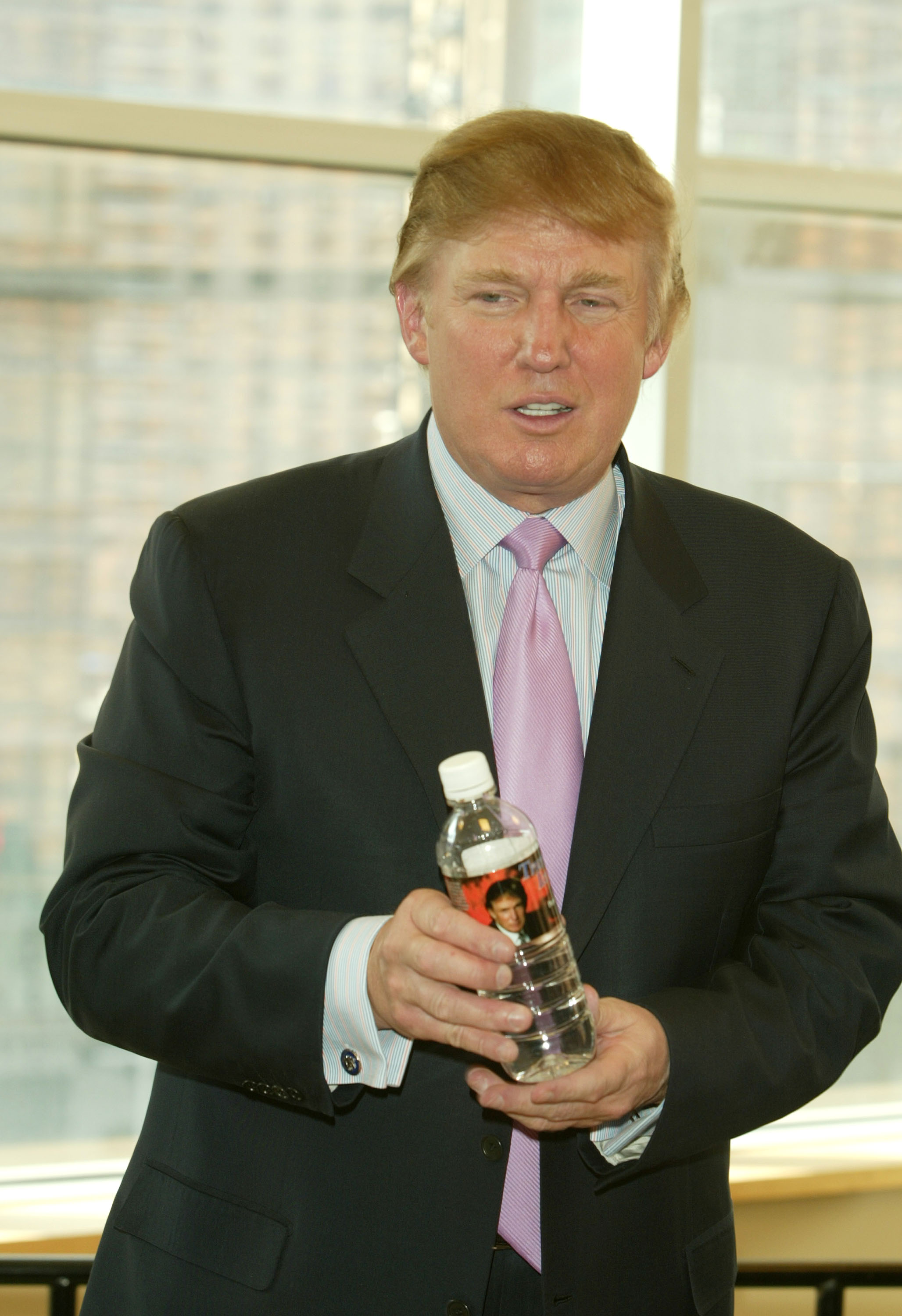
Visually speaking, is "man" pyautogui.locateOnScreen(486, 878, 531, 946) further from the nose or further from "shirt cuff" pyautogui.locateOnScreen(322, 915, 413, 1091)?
the nose

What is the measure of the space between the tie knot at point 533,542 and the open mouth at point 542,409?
132mm

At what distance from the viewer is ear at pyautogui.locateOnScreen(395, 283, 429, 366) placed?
1563mm

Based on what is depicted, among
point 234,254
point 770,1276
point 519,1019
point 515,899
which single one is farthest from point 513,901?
point 234,254

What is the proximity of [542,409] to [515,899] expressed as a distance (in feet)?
2.10

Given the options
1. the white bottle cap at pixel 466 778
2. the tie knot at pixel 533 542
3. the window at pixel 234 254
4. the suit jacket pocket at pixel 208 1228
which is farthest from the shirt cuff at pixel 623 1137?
the window at pixel 234 254

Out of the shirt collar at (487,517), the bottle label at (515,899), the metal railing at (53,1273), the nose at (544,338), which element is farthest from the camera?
the metal railing at (53,1273)

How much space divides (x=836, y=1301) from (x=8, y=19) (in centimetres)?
278

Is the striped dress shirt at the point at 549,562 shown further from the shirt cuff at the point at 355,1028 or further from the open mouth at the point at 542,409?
the shirt cuff at the point at 355,1028

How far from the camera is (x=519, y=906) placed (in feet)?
3.41

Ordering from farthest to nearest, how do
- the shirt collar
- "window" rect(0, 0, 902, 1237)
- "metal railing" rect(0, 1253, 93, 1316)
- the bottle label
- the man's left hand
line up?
"window" rect(0, 0, 902, 1237)
"metal railing" rect(0, 1253, 93, 1316)
the shirt collar
the man's left hand
the bottle label

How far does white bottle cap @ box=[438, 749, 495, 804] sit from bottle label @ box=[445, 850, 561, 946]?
0.22ft

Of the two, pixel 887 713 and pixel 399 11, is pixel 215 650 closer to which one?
pixel 399 11

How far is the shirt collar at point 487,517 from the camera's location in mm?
1508

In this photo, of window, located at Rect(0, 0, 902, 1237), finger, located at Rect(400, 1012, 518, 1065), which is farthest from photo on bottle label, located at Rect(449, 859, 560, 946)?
window, located at Rect(0, 0, 902, 1237)
